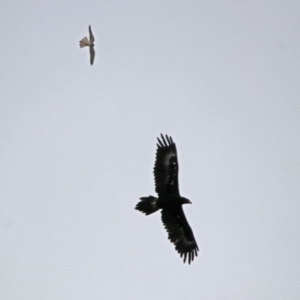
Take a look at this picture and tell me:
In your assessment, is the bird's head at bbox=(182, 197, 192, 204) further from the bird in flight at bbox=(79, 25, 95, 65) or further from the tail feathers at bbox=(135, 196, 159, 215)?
the bird in flight at bbox=(79, 25, 95, 65)

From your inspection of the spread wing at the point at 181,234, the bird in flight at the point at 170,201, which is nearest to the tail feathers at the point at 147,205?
the bird in flight at the point at 170,201

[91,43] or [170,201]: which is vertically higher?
[91,43]

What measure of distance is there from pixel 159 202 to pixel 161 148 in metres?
1.87

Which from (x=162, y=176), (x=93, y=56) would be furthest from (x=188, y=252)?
(x=93, y=56)

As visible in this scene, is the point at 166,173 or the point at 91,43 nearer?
the point at 166,173

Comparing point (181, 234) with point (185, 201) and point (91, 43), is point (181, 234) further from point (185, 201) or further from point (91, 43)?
point (91, 43)

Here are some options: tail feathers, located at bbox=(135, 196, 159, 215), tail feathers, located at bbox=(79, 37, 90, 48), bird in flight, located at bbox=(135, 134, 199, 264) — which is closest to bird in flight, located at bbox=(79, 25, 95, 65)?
tail feathers, located at bbox=(79, 37, 90, 48)

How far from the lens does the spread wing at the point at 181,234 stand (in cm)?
2489

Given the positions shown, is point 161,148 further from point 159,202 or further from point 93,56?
point 93,56

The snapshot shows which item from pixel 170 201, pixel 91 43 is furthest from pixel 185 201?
pixel 91 43

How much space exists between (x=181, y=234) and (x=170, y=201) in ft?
5.45

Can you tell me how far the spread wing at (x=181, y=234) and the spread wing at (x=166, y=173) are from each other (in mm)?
1094

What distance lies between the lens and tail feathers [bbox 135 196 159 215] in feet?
76.6

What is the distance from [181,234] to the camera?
2517cm
